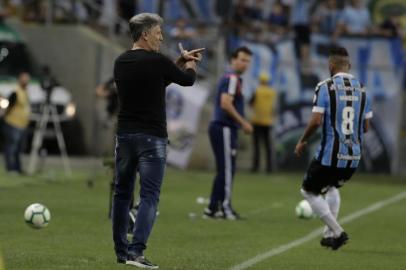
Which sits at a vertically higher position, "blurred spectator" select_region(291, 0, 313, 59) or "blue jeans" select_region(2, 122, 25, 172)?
"blurred spectator" select_region(291, 0, 313, 59)

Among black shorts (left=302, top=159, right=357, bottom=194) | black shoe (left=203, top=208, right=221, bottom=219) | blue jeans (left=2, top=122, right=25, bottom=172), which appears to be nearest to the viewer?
black shorts (left=302, top=159, right=357, bottom=194)

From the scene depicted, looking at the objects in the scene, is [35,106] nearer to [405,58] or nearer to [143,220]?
[405,58]

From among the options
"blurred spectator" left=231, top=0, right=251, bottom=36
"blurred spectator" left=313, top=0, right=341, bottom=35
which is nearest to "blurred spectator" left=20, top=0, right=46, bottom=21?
"blurred spectator" left=231, top=0, right=251, bottom=36

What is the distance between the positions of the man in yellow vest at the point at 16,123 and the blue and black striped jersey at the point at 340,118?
12.7 meters

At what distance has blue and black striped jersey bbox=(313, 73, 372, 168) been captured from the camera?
1225cm

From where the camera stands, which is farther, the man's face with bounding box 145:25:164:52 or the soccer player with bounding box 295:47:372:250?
the soccer player with bounding box 295:47:372:250

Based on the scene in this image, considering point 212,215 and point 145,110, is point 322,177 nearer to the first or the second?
point 145,110

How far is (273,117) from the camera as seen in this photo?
2867cm

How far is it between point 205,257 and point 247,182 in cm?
1284

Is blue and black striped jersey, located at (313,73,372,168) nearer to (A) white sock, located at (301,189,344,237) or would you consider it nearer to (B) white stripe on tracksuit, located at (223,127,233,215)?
(A) white sock, located at (301,189,344,237)

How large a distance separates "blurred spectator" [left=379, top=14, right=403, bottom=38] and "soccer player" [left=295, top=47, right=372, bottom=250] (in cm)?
1657

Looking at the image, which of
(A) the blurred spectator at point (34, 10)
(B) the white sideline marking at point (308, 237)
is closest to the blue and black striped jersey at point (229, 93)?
(B) the white sideline marking at point (308, 237)

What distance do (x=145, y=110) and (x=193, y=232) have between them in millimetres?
4212

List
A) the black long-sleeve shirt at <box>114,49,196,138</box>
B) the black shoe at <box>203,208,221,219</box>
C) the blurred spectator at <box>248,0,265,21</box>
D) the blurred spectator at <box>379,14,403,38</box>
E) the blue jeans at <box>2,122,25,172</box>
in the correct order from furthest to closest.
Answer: the blurred spectator at <box>248,0,265,21</box> → the blurred spectator at <box>379,14,403,38</box> → the blue jeans at <box>2,122,25,172</box> → the black shoe at <box>203,208,221,219</box> → the black long-sleeve shirt at <box>114,49,196,138</box>
